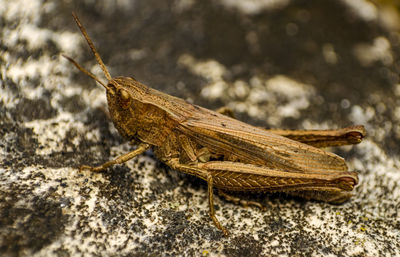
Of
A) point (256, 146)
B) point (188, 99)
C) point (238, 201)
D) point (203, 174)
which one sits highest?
point (188, 99)

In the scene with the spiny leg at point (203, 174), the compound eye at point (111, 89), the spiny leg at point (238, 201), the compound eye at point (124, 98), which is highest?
the compound eye at point (111, 89)

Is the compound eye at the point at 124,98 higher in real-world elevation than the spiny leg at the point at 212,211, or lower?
higher

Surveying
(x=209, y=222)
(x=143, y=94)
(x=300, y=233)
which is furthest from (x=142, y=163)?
(x=300, y=233)

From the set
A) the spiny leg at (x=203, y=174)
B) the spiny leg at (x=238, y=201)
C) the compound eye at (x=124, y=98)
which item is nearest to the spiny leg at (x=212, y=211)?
the spiny leg at (x=203, y=174)

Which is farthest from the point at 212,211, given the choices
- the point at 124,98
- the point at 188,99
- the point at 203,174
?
the point at 188,99

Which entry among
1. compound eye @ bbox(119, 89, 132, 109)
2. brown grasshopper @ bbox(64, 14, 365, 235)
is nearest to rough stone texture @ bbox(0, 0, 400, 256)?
brown grasshopper @ bbox(64, 14, 365, 235)

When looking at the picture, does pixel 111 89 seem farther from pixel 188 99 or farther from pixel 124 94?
pixel 188 99

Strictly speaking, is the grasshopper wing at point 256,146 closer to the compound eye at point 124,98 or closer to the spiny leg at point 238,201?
the spiny leg at point 238,201
